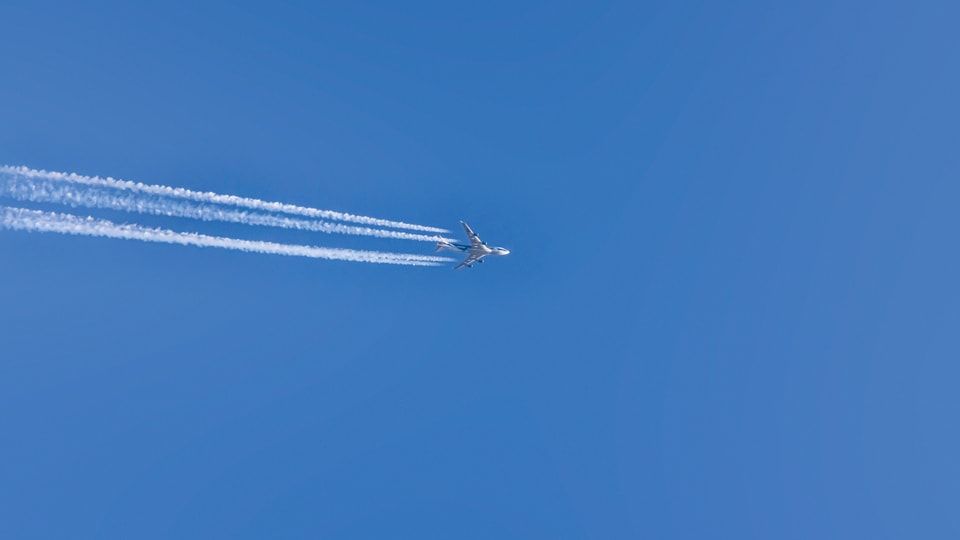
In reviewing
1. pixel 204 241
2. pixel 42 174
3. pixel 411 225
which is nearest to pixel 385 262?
pixel 411 225

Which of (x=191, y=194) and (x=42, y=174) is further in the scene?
(x=191, y=194)

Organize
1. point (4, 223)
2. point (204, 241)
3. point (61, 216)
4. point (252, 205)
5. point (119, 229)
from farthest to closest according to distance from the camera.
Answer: point (252, 205) < point (204, 241) < point (119, 229) < point (61, 216) < point (4, 223)

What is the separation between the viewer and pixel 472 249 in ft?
268

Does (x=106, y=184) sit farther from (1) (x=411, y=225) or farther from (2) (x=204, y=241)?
(1) (x=411, y=225)

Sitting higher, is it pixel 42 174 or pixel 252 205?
pixel 252 205

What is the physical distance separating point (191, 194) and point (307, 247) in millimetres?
11158

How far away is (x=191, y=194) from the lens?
5634 cm

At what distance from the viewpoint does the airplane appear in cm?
7969

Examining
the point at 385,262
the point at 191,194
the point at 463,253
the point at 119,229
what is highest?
the point at 463,253

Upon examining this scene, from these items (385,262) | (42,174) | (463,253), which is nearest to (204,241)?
(42,174)

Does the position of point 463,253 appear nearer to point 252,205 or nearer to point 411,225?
point 411,225

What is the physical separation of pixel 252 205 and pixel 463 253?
88.8 feet

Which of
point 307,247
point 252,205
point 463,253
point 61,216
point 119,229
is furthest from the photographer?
point 463,253

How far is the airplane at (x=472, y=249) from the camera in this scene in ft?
261
